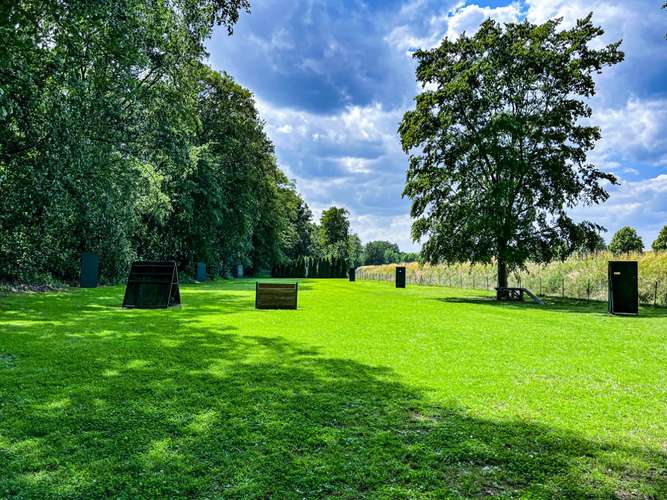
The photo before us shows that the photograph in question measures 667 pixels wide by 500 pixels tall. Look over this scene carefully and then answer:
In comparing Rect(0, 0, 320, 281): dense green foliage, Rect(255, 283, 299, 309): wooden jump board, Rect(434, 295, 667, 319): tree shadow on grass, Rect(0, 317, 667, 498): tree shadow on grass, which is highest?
Rect(0, 0, 320, 281): dense green foliage

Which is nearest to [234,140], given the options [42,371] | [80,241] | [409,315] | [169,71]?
[80,241]

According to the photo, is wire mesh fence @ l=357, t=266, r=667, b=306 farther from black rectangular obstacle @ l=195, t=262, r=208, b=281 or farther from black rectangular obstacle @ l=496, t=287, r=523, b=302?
black rectangular obstacle @ l=195, t=262, r=208, b=281

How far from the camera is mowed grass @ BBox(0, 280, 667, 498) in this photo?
9.80 feet

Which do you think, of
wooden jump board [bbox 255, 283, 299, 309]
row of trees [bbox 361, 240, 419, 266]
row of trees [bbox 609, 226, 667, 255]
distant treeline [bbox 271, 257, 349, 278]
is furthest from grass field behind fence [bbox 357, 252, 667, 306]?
row of trees [bbox 361, 240, 419, 266]

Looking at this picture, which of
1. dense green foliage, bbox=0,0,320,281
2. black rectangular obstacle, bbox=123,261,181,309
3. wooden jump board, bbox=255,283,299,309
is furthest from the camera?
wooden jump board, bbox=255,283,299,309

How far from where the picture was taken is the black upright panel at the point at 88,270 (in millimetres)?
21203

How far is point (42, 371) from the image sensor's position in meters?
5.42

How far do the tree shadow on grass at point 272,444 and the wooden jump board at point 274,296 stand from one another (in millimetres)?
8978

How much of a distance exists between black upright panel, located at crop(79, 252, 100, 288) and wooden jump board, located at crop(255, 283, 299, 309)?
11.6 meters

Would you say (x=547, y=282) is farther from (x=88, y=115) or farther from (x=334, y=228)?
(x=334, y=228)

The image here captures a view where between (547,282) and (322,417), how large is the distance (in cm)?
2840

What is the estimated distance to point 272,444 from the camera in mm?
3529

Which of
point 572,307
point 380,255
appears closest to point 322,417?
point 572,307

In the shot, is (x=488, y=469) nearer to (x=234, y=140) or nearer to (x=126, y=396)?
(x=126, y=396)
